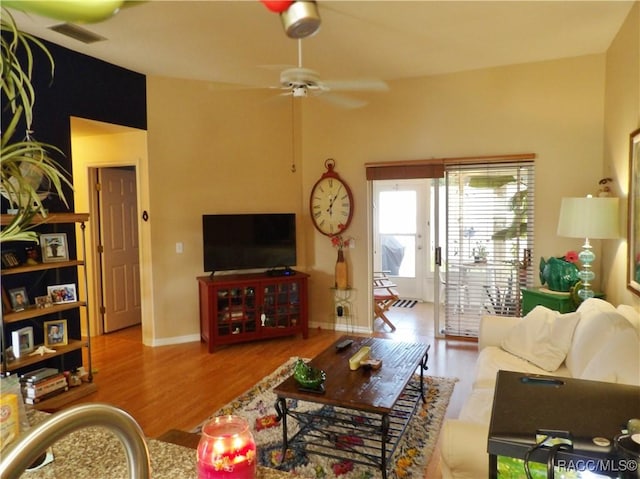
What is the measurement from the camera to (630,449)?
2.73 feet

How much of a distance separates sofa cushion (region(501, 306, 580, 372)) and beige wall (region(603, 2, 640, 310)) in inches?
19.9

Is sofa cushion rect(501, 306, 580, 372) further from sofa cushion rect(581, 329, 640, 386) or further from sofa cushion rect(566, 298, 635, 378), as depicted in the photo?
sofa cushion rect(581, 329, 640, 386)

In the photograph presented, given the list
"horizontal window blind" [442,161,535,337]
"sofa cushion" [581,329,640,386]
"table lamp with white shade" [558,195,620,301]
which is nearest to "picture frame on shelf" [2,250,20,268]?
"sofa cushion" [581,329,640,386]

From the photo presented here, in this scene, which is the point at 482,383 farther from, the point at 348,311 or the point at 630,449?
the point at 348,311

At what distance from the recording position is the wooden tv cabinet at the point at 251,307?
4680 mm

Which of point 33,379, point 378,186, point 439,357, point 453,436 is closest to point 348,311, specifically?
point 439,357

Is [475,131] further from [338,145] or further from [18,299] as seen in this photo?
[18,299]

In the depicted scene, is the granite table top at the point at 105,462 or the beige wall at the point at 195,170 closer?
the granite table top at the point at 105,462

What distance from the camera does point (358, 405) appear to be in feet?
7.73

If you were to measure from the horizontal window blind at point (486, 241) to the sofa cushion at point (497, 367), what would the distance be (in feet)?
5.74

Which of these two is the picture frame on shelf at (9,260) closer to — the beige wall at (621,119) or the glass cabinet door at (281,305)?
the glass cabinet door at (281,305)

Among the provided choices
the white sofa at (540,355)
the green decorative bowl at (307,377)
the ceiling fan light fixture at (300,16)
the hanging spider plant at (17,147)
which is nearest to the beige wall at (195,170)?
the green decorative bowl at (307,377)

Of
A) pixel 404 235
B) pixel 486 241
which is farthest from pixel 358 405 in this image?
pixel 404 235

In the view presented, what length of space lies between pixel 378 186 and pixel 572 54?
3502 millimetres
